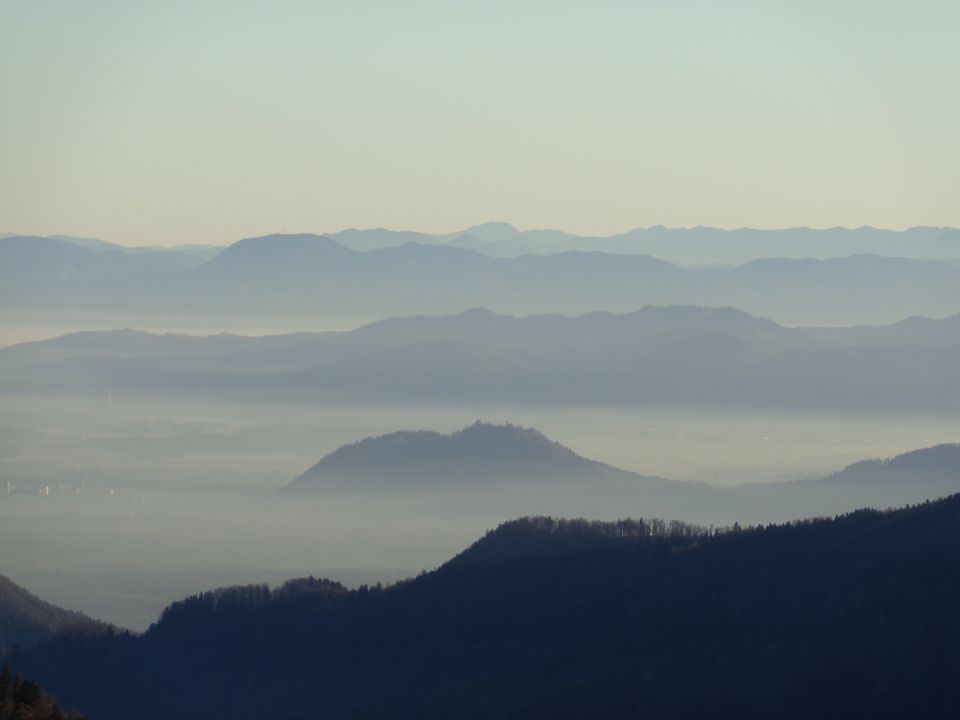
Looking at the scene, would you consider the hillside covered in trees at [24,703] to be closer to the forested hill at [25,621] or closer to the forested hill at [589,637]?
the forested hill at [589,637]

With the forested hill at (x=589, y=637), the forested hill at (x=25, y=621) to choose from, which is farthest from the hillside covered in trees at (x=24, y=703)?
the forested hill at (x=25, y=621)

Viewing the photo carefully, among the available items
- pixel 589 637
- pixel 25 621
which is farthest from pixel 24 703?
pixel 25 621

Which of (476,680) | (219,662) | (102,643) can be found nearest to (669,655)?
(476,680)

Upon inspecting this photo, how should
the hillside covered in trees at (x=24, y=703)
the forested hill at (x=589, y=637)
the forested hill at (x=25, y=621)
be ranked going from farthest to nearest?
the forested hill at (x=25, y=621)
the forested hill at (x=589, y=637)
the hillside covered in trees at (x=24, y=703)

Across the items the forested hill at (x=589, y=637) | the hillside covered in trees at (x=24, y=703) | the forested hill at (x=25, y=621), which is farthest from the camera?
the forested hill at (x=25, y=621)

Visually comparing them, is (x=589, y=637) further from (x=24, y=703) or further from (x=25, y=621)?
(x=25, y=621)
